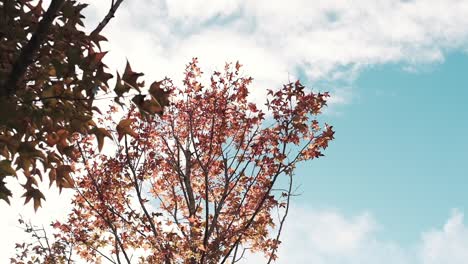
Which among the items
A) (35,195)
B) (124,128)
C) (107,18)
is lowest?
(35,195)

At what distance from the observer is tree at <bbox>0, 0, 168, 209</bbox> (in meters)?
3.50

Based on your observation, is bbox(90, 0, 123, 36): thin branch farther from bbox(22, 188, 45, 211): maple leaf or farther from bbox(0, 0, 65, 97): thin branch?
bbox(22, 188, 45, 211): maple leaf

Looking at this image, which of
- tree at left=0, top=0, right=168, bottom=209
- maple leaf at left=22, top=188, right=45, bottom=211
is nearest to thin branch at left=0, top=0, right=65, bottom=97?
tree at left=0, top=0, right=168, bottom=209

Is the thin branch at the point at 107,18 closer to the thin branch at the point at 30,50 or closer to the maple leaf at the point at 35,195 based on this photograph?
the thin branch at the point at 30,50

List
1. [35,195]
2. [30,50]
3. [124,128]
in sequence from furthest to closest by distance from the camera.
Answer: [35,195] < [124,128] < [30,50]

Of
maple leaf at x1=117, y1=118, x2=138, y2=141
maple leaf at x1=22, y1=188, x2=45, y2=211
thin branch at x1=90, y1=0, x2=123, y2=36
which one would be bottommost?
maple leaf at x1=22, y1=188, x2=45, y2=211

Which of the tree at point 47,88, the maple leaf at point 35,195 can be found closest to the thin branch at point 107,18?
the tree at point 47,88

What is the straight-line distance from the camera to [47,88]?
3848 mm

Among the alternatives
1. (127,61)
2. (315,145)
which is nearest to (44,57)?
(127,61)

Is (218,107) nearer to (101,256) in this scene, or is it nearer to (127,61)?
(101,256)

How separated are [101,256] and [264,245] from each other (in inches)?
136

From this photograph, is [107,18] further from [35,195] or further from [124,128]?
[35,195]

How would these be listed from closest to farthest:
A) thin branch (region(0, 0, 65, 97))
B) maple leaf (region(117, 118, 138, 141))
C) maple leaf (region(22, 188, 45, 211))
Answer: thin branch (region(0, 0, 65, 97))
maple leaf (region(117, 118, 138, 141))
maple leaf (region(22, 188, 45, 211))

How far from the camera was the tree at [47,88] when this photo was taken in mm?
3498
